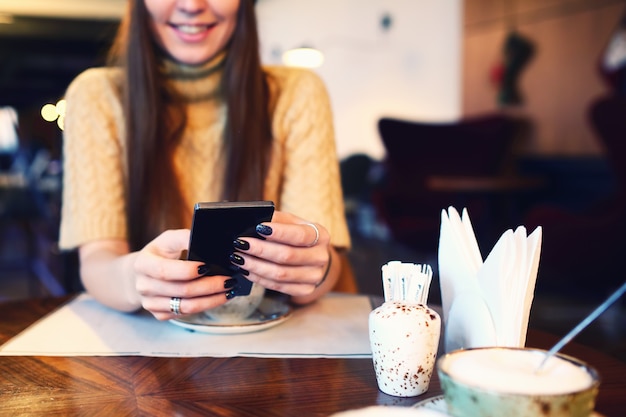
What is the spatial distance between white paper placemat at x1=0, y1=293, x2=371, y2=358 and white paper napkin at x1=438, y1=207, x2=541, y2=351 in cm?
16

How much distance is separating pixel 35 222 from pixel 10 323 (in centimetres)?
394

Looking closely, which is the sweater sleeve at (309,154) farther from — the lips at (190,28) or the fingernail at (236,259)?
the fingernail at (236,259)

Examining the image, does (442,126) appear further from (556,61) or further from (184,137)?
(184,137)

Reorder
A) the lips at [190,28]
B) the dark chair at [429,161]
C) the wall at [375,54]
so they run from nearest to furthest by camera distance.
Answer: the lips at [190,28] < the dark chair at [429,161] < the wall at [375,54]

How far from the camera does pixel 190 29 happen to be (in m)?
1.20

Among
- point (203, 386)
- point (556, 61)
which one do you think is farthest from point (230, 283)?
point (556, 61)

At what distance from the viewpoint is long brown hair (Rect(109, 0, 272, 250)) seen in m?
1.24

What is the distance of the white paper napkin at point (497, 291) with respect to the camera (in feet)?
2.25

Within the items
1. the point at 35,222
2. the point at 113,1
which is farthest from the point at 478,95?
the point at 113,1

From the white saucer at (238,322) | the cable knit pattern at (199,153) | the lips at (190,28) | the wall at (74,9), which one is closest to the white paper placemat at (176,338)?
Result: the white saucer at (238,322)

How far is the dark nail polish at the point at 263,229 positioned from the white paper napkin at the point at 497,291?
24 cm

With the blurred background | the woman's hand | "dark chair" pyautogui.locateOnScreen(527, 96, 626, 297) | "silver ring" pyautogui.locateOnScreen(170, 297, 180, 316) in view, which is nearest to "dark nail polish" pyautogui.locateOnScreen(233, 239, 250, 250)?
the woman's hand

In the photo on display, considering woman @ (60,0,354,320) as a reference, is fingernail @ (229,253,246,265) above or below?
below

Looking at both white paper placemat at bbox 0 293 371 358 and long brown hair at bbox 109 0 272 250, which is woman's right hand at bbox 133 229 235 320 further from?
long brown hair at bbox 109 0 272 250
